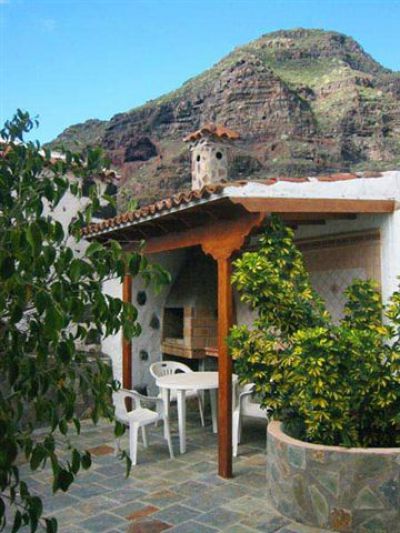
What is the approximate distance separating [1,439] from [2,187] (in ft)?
2.66

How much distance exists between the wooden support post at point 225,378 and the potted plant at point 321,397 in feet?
1.90

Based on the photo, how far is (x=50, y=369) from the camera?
2.00 meters

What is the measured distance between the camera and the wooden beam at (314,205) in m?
5.09

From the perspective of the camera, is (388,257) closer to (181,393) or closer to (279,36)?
(181,393)

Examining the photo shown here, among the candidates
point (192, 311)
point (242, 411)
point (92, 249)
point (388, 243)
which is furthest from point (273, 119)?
point (92, 249)

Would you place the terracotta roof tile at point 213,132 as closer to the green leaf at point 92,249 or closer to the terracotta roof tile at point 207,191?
the terracotta roof tile at point 207,191

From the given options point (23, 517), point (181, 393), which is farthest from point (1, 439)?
point (181, 393)

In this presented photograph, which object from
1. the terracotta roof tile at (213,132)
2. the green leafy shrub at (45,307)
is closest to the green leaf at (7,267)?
the green leafy shrub at (45,307)

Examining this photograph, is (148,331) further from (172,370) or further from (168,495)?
(168,495)

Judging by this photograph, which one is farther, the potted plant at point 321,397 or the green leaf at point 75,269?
the potted plant at point 321,397

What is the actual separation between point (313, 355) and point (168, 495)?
1919 millimetres

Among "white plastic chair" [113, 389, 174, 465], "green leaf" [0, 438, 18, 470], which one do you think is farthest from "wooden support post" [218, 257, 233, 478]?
"green leaf" [0, 438, 18, 470]

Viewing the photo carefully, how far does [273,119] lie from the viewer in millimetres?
52031

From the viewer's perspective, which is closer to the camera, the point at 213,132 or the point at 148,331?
the point at 213,132
